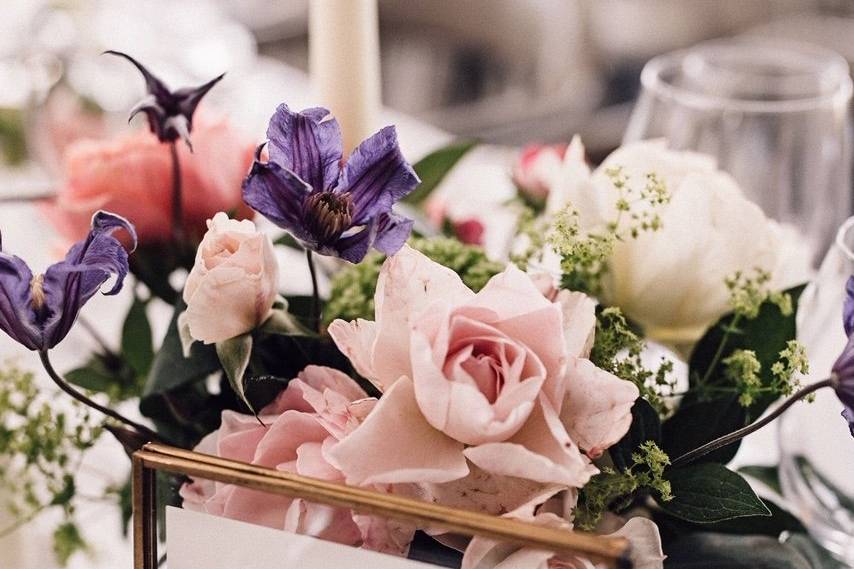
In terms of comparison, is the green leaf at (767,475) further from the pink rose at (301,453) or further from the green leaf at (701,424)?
the pink rose at (301,453)

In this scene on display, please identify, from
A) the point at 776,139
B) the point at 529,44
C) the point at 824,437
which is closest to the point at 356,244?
the point at 824,437

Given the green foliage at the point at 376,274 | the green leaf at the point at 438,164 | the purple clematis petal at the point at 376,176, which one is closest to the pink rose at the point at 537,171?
the green leaf at the point at 438,164

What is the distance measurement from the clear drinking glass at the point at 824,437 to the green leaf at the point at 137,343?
0.28 meters

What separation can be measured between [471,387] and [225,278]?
88 millimetres

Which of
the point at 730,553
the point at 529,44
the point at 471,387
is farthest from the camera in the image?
the point at 529,44

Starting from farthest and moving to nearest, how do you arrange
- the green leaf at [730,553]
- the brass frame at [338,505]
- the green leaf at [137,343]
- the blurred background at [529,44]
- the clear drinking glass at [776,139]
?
the blurred background at [529,44] → the clear drinking glass at [776,139] → the green leaf at [137,343] → the green leaf at [730,553] → the brass frame at [338,505]

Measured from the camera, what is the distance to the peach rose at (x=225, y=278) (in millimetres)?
302

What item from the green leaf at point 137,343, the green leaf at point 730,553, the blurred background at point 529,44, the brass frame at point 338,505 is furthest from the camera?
the blurred background at point 529,44

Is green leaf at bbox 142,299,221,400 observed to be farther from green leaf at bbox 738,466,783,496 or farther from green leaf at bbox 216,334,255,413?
green leaf at bbox 738,466,783,496

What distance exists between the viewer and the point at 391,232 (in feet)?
0.97

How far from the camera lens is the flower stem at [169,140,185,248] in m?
0.41

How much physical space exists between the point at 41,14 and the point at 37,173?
9.4 inches

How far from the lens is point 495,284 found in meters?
0.28

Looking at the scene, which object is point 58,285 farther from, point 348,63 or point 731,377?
point 348,63
